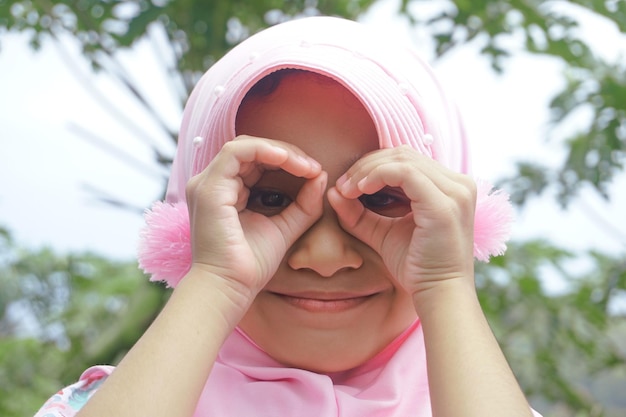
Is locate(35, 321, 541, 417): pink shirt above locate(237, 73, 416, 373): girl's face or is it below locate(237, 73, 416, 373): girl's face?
below

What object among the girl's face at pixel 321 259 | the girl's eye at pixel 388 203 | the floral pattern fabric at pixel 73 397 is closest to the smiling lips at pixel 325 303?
the girl's face at pixel 321 259

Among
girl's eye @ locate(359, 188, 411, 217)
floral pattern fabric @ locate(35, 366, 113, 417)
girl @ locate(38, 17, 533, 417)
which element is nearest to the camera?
girl @ locate(38, 17, 533, 417)

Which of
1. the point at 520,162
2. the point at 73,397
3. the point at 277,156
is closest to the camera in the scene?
the point at 277,156


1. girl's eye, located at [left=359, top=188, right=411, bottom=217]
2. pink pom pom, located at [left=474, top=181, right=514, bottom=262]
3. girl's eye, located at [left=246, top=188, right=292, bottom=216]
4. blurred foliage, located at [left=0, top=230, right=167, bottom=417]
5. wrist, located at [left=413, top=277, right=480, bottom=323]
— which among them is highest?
girl's eye, located at [left=246, top=188, right=292, bottom=216]

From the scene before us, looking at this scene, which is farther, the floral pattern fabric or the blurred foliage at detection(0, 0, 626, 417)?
the blurred foliage at detection(0, 0, 626, 417)

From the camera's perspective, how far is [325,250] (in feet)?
3.15

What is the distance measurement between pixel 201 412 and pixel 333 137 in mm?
380

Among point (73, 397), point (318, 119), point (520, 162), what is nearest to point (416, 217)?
point (318, 119)

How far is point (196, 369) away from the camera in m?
0.91

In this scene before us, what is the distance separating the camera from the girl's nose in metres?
0.96

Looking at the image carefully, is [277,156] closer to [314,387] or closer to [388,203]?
[388,203]

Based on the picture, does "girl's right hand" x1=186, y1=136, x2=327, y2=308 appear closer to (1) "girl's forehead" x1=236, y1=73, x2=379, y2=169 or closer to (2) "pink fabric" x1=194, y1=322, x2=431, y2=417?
(1) "girl's forehead" x1=236, y1=73, x2=379, y2=169

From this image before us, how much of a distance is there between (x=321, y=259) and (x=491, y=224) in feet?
0.83

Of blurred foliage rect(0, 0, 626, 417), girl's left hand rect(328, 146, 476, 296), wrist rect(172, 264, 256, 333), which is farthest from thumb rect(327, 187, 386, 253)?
blurred foliage rect(0, 0, 626, 417)
